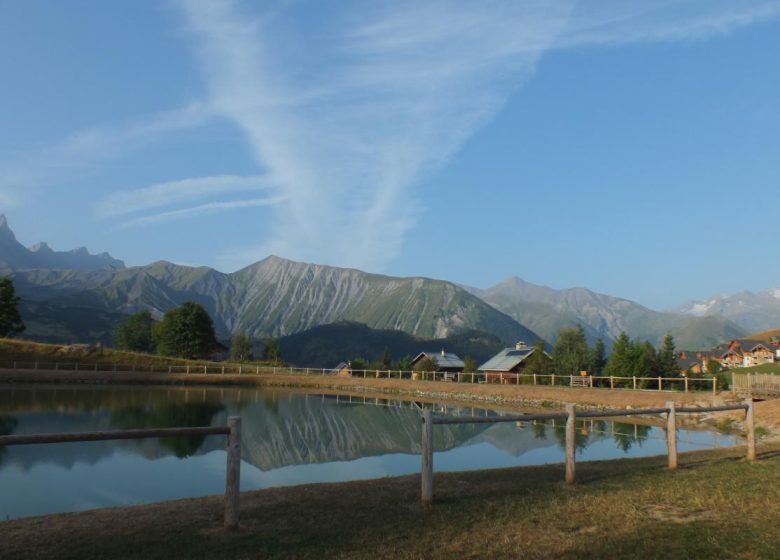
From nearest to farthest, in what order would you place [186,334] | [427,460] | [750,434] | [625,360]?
[427,460] → [750,434] → [625,360] → [186,334]

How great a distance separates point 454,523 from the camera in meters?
8.34

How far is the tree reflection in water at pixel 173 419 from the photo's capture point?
23.7 meters

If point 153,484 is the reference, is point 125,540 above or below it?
above

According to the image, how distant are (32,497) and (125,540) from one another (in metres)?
8.10

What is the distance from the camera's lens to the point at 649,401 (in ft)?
124

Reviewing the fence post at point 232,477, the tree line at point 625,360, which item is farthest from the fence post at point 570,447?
the tree line at point 625,360

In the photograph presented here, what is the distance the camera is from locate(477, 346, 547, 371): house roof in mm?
89938

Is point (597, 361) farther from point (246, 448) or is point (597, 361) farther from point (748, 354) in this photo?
point (748, 354)

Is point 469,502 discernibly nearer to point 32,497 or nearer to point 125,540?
point 125,540

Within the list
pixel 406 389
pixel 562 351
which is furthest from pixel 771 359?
pixel 406 389

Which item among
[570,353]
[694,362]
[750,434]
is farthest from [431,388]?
[694,362]

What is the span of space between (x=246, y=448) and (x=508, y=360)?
73796 mm

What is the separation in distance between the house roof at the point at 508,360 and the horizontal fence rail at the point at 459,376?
61.9ft

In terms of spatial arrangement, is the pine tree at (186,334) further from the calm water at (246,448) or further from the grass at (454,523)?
the grass at (454,523)
